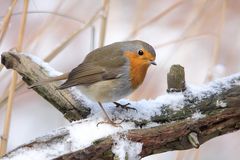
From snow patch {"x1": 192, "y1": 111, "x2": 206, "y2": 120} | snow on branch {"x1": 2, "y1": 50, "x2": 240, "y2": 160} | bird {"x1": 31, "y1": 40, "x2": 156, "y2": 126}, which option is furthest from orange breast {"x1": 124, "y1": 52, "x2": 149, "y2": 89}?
snow patch {"x1": 192, "y1": 111, "x2": 206, "y2": 120}

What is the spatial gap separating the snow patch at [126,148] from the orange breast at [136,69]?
393 millimetres

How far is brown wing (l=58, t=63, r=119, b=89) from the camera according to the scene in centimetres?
201

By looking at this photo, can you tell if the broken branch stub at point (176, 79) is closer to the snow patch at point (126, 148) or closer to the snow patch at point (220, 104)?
the snow patch at point (220, 104)

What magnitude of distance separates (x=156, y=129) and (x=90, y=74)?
0.45 metres

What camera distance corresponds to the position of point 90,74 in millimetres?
2041

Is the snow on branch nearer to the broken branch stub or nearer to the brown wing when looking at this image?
the broken branch stub

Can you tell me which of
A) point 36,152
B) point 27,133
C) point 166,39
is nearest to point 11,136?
point 27,133

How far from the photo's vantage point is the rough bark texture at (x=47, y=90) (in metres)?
2.00

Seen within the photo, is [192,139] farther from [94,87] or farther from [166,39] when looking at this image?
[166,39]

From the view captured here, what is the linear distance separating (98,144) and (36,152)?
0.67ft

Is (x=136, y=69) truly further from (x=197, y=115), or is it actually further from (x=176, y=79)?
(x=197, y=115)

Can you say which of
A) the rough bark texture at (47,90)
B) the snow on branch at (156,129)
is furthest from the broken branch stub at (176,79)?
the rough bark texture at (47,90)

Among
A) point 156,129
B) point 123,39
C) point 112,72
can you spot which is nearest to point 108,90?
point 112,72

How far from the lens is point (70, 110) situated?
1996 mm
